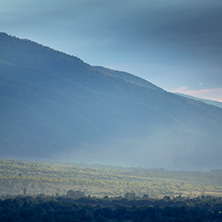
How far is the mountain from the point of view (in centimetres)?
13925

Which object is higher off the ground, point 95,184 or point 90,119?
point 90,119

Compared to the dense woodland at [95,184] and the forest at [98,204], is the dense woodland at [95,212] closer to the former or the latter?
the forest at [98,204]

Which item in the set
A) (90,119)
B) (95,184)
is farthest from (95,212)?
(90,119)

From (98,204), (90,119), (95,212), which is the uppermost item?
(90,119)

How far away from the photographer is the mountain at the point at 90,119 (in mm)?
139250

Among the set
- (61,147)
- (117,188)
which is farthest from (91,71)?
(117,188)

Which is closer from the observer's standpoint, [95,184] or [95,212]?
[95,212]

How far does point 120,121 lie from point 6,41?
186ft

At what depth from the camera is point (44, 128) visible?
149250 mm

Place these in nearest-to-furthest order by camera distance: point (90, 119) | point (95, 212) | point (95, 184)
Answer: point (95, 212)
point (95, 184)
point (90, 119)

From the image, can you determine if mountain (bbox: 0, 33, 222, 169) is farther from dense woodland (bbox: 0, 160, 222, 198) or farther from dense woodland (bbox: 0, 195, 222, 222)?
dense woodland (bbox: 0, 195, 222, 222)

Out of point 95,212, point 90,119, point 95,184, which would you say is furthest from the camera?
point 90,119

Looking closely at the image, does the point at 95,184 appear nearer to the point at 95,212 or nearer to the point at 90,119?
the point at 95,212

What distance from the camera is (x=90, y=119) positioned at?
16438cm
